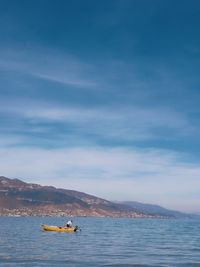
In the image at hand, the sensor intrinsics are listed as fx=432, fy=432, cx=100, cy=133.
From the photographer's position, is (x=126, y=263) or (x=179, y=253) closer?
(x=126, y=263)

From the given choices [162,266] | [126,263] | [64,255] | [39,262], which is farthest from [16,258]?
[162,266]

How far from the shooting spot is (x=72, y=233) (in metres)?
130

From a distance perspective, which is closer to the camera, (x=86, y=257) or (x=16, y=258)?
(x=16, y=258)

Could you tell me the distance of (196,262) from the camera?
62.5 m

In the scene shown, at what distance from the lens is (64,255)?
216ft

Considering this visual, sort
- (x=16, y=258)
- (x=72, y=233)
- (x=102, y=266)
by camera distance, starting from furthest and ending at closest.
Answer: (x=72, y=233) → (x=16, y=258) → (x=102, y=266)

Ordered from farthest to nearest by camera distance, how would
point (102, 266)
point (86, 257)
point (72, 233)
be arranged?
point (72, 233)
point (86, 257)
point (102, 266)

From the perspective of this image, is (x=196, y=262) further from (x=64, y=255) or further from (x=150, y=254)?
(x=64, y=255)

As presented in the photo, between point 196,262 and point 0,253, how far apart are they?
29.1m

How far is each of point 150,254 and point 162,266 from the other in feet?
49.2

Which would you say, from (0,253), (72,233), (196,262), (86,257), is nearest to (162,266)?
(196,262)

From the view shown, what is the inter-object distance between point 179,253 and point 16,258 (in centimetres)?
2975

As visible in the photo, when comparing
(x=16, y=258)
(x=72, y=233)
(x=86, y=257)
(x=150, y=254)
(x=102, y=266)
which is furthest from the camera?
(x=72, y=233)

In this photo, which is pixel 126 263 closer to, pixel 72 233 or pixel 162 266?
pixel 162 266
